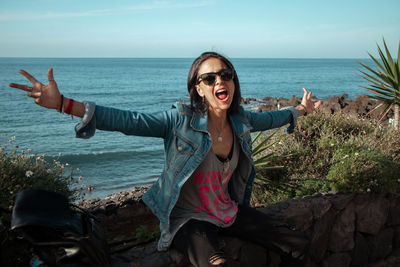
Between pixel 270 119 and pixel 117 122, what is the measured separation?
62.1 inches

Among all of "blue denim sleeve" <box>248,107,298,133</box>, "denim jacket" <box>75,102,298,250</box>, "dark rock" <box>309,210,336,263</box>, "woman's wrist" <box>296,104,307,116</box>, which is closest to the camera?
"denim jacket" <box>75,102,298,250</box>

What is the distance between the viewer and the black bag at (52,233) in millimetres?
2109

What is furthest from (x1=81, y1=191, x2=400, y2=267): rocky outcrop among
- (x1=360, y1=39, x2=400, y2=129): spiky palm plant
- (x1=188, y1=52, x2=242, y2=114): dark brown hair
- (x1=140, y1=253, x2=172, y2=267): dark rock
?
(x1=360, y1=39, x2=400, y2=129): spiky palm plant

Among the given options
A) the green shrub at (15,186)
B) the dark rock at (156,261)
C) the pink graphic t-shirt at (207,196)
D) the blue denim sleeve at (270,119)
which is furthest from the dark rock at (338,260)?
the green shrub at (15,186)

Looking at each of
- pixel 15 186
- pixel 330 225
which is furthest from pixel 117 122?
pixel 330 225

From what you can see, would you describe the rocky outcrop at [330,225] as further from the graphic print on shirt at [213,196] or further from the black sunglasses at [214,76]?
the black sunglasses at [214,76]

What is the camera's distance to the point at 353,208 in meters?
4.18

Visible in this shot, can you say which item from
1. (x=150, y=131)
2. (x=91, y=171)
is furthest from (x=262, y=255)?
(x=91, y=171)

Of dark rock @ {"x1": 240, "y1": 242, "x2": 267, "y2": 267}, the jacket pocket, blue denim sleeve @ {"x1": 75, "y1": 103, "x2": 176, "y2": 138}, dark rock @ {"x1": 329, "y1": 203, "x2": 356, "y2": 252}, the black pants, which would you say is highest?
blue denim sleeve @ {"x1": 75, "y1": 103, "x2": 176, "y2": 138}

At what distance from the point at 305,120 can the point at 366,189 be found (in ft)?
6.93

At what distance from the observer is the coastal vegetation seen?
4.30 metres

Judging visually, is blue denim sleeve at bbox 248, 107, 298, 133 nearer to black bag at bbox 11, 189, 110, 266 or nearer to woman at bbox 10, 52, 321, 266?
woman at bbox 10, 52, 321, 266

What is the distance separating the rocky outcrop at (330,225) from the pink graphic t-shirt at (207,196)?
0.38 meters

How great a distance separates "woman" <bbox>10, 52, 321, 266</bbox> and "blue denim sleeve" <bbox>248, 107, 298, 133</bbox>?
0.72 ft
